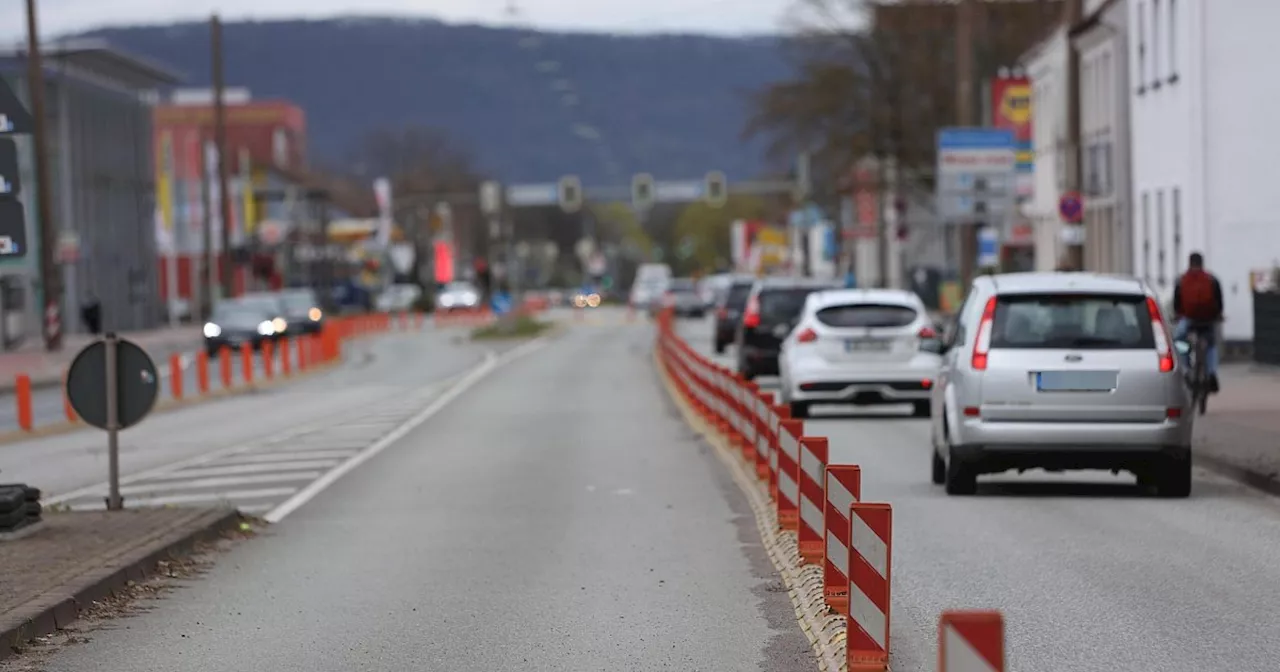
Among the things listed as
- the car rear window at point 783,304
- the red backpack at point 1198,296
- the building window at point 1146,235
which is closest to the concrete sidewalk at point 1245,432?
the red backpack at point 1198,296

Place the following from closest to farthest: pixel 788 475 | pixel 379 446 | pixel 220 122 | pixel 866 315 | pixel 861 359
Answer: pixel 788 475, pixel 379 446, pixel 861 359, pixel 866 315, pixel 220 122

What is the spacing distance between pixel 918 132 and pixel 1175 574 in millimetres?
59587

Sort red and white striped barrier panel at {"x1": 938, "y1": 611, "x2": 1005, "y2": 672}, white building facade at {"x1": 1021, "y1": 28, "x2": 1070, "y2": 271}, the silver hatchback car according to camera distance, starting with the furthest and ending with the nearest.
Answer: white building facade at {"x1": 1021, "y1": 28, "x2": 1070, "y2": 271}, the silver hatchback car, red and white striped barrier panel at {"x1": 938, "y1": 611, "x2": 1005, "y2": 672}

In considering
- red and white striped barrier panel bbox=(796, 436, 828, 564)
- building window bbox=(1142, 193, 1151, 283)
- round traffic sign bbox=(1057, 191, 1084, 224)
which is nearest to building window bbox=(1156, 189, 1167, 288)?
building window bbox=(1142, 193, 1151, 283)

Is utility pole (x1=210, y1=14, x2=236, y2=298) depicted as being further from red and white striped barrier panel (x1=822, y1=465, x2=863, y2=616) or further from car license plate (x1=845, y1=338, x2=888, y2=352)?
red and white striped barrier panel (x1=822, y1=465, x2=863, y2=616)

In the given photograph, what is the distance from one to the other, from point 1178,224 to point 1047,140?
18857 mm

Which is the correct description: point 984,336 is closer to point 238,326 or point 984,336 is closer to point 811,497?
point 811,497

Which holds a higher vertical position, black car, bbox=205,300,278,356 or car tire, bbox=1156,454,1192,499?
car tire, bbox=1156,454,1192,499

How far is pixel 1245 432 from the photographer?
21609 mm

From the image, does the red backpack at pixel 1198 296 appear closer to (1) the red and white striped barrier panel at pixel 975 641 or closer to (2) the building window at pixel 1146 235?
(2) the building window at pixel 1146 235

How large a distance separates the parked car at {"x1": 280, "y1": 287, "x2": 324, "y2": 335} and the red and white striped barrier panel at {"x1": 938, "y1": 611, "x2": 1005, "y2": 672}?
5692cm

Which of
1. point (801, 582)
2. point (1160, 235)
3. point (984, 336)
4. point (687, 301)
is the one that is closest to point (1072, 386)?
point (984, 336)

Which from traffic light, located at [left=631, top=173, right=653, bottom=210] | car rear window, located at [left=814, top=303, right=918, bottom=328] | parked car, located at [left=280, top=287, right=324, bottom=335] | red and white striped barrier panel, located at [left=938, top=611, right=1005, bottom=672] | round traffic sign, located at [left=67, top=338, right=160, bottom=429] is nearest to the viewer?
red and white striped barrier panel, located at [left=938, top=611, right=1005, bottom=672]

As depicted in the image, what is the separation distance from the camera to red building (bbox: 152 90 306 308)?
311ft
